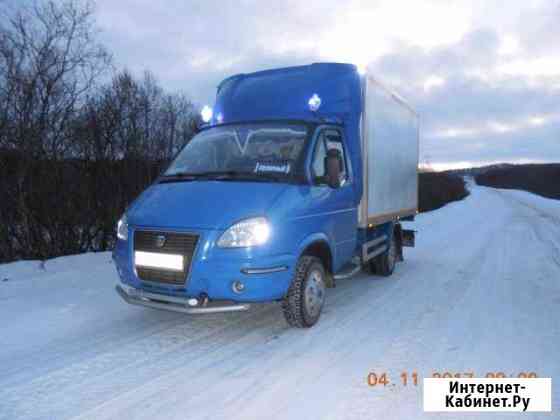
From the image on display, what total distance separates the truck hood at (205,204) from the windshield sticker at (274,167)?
24 cm

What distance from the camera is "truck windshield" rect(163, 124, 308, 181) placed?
4.39 m

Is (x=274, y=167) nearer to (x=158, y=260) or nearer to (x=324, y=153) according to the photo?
(x=324, y=153)

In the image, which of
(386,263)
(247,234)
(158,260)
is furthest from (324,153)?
(386,263)

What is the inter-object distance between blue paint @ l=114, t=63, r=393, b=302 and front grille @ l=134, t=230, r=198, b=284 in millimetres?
64

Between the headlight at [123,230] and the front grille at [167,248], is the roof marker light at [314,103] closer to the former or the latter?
the front grille at [167,248]

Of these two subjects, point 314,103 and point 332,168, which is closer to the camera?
point 332,168

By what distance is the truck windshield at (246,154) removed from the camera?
14.4ft

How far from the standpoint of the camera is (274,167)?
4398 millimetres

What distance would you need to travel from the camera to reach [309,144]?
4.61 meters

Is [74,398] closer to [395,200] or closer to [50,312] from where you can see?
[50,312]

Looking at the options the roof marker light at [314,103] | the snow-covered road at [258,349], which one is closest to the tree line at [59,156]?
the snow-covered road at [258,349]

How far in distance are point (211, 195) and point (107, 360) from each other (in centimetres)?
173

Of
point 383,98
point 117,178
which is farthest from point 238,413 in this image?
point 117,178

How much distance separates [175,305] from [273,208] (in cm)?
126
